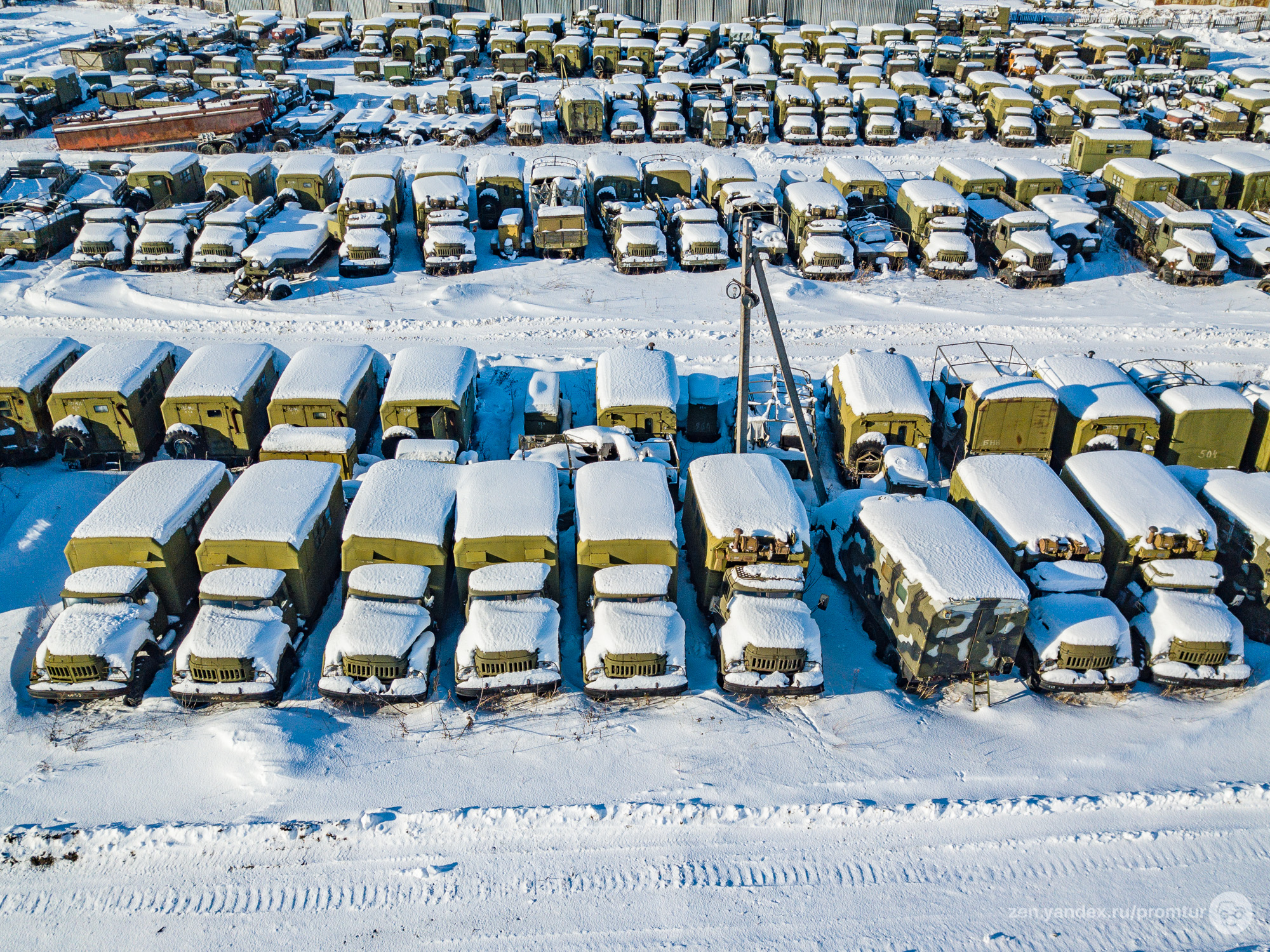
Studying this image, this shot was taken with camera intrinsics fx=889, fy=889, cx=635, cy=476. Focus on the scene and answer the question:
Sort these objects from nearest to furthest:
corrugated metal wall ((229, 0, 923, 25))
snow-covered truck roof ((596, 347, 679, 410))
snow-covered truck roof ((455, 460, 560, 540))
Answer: snow-covered truck roof ((455, 460, 560, 540)), snow-covered truck roof ((596, 347, 679, 410)), corrugated metal wall ((229, 0, 923, 25))

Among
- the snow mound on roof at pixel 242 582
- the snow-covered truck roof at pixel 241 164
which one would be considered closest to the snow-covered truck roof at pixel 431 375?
the snow mound on roof at pixel 242 582

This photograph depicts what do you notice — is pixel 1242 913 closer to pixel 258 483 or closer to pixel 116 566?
pixel 258 483

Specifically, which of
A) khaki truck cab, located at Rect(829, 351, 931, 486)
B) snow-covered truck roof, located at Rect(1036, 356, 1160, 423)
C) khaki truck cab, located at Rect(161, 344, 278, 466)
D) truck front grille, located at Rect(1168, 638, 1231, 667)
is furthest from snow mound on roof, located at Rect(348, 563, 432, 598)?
snow-covered truck roof, located at Rect(1036, 356, 1160, 423)

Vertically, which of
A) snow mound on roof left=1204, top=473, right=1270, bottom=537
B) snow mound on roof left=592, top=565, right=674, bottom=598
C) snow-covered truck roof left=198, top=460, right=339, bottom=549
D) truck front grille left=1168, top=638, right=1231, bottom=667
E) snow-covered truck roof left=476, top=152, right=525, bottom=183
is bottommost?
truck front grille left=1168, top=638, right=1231, bottom=667

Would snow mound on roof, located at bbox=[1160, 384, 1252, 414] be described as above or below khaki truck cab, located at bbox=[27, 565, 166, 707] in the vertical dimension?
above

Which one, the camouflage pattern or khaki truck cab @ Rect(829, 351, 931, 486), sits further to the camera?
khaki truck cab @ Rect(829, 351, 931, 486)

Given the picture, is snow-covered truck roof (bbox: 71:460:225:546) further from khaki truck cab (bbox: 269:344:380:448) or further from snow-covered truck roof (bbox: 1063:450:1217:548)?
snow-covered truck roof (bbox: 1063:450:1217:548)

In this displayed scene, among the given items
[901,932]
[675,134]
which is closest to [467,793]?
[901,932]
